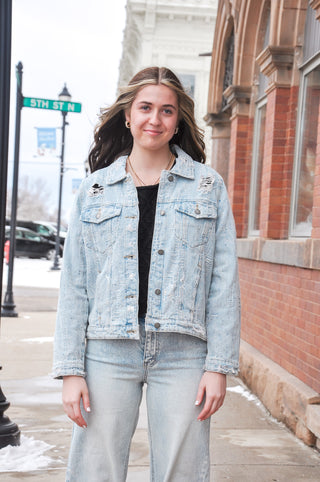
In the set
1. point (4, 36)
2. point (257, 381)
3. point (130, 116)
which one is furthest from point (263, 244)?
point (130, 116)

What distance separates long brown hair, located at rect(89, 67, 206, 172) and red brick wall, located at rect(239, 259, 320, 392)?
257cm

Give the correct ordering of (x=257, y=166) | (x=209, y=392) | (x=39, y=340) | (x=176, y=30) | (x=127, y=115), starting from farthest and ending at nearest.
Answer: (x=176, y=30) < (x=39, y=340) < (x=257, y=166) < (x=127, y=115) < (x=209, y=392)

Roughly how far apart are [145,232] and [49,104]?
8905mm

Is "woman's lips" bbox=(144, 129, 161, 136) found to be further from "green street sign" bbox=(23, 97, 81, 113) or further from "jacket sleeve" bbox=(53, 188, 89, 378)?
"green street sign" bbox=(23, 97, 81, 113)

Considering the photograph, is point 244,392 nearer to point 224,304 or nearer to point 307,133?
point 307,133

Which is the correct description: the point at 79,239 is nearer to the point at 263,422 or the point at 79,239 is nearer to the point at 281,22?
the point at 263,422

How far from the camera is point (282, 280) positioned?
6.09m

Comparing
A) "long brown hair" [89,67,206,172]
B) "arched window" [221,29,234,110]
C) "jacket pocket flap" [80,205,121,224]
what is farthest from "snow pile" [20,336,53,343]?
"jacket pocket flap" [80,205,121,224]

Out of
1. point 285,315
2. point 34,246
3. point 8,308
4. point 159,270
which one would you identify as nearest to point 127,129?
point 159,270

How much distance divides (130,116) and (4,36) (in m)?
2.49

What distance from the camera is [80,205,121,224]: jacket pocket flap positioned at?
2.53 meters

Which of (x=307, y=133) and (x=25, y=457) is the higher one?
(x=307, y=133)

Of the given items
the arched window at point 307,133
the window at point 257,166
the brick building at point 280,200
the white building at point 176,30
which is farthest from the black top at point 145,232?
the white building at point 176,30

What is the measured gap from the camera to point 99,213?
255 centimetres
